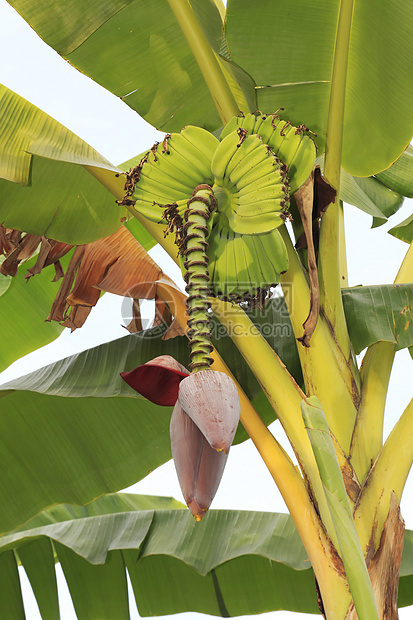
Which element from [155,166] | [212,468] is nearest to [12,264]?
[155,166]

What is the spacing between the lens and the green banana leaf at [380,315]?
927 mm

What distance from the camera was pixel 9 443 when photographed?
1.28 meters

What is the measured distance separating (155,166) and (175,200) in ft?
0.17

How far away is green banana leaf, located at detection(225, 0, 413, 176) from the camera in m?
0.92

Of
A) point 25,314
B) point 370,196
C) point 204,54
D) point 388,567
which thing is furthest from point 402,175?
point 25,314

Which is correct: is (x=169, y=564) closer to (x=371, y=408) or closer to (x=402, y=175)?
(x=371, y=408)

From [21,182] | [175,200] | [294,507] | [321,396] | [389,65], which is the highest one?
[389,65]

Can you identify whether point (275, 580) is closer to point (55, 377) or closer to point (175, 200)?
point (55, 377)

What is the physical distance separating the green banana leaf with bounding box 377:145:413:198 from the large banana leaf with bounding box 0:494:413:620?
0.84 metres

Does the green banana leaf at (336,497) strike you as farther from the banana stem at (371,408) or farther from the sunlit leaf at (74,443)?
the sunlit leaf at (74,443)

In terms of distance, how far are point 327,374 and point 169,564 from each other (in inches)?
30.3

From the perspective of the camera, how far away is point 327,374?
2.81 ft

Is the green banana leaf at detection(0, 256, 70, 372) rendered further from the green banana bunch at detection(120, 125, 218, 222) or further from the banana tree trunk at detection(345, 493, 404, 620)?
the banana tree trunk at detection(345, 493, 404, 620)

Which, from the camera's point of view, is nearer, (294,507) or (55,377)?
(294,507)
